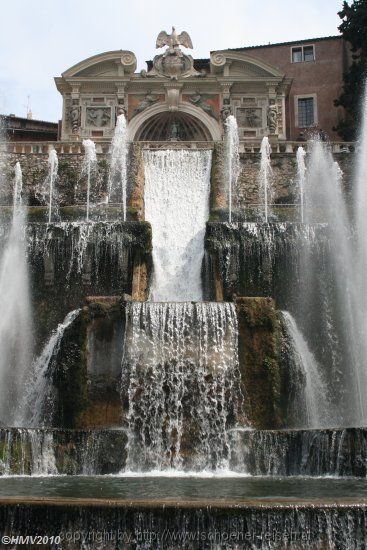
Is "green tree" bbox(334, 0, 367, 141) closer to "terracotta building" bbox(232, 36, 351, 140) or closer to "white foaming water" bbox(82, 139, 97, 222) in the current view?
"terracotta building" bbox(232, 36, 351, 140)

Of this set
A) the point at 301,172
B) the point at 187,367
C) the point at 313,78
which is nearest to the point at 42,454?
the point at 187,367

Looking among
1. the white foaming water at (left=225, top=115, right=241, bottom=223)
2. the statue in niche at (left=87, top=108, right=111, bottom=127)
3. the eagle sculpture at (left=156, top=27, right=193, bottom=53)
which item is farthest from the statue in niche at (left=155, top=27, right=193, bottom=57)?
the white foaming water at (left=225, top=115, right=241, bottom=223)

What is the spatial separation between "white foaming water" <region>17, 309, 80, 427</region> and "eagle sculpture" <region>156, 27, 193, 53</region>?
22.5 metres

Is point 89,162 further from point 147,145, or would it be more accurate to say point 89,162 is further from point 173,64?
point 173,64

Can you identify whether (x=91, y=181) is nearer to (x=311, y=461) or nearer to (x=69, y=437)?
(x=69, y=437)

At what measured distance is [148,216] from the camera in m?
24.3

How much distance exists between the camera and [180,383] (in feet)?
48.5

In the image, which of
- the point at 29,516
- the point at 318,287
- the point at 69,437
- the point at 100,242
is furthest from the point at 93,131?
the point at 29,516

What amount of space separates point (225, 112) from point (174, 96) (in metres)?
2.52

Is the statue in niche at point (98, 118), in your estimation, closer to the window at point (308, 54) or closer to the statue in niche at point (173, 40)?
the statue in niche at point (173, 40)

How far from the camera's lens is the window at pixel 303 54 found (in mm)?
40094

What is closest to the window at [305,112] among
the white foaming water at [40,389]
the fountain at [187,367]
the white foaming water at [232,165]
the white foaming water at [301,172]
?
the white foaming water at [232,165]

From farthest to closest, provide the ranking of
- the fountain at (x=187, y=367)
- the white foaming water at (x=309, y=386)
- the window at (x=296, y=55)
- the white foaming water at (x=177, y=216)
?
1. the window at (x=296, y=55)
2. the white foaming water at (x=177, y=216)
3. the white foaming water at (x=309, y=386)
4. the fountain at (x=187, y=367)

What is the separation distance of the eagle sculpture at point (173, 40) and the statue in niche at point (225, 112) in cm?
410
